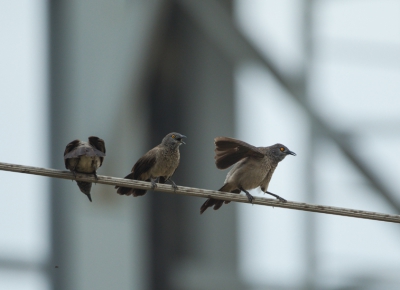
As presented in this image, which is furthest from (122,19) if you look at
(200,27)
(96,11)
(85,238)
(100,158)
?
(100,158)

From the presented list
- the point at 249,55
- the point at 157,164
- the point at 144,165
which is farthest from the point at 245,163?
the point at 249,55

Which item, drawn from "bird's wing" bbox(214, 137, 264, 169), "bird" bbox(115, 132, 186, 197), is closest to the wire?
"bird's wing" bbox(214, 137, 264, 169)

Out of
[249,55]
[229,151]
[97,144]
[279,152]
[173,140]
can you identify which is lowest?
[97,144]

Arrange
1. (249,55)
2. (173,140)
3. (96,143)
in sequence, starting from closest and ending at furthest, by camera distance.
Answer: (96,143) → (173,140) → (249,55)

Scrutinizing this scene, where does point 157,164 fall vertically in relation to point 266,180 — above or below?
above

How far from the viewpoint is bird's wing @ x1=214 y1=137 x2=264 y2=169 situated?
1148cm

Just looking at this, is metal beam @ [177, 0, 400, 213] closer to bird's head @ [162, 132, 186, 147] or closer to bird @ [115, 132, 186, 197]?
bird's head @ [162, 132, 186, 147]

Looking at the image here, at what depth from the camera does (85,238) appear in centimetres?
1805

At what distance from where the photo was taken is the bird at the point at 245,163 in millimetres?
11672

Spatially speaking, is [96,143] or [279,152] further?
[279,152]

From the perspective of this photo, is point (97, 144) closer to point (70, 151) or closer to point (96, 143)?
point (96, 143)

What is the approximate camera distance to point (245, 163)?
12.5m

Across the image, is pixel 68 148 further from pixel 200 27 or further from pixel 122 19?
pixel 200 27

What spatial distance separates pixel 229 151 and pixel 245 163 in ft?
2.32
